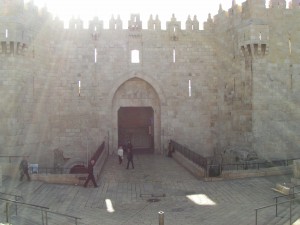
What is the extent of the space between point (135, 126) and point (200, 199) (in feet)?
65.2

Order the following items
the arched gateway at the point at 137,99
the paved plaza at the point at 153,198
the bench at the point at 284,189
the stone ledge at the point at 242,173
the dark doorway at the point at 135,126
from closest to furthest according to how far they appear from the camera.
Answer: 1. the paved plaza at the point at 153,198
2. the bench at the point at 284,189
3. the stone ledge at the point at 242,173
4. the arched gateway at the point at 137,99
5. the dark doorway at the point at 135,126

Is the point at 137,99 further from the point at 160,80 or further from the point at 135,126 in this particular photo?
the point at 135,126

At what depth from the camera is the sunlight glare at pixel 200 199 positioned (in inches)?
519

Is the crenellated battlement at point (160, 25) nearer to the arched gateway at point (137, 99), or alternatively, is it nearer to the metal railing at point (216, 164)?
the arched gateway at point (137, 99)

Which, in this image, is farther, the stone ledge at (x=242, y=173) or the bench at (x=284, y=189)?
the stone ledge at (x=242, y=173)

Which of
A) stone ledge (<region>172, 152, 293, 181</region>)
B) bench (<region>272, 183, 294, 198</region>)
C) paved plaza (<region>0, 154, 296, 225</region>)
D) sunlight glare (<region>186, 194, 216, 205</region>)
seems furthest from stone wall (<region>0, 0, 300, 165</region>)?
sunlight glare (<region>186, 194, 216, 205</region>)

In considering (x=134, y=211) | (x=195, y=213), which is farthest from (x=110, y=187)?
(x=195, y=213)

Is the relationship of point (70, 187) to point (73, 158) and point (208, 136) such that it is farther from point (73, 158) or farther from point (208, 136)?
point (208, 136)

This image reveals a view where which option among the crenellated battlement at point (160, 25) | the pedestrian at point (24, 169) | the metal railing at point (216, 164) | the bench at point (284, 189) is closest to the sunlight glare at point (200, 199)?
the metal railing at point (216, 164)

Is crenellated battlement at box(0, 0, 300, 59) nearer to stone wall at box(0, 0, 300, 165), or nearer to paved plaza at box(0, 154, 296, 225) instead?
stone wall at box(0, 0, 300, 165)

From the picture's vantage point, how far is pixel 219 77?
25.1m

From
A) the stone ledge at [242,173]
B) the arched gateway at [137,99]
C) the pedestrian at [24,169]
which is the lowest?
the stone ledge at [242,173]

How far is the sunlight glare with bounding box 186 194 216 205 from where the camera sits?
1319 cm

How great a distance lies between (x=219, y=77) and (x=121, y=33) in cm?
797
